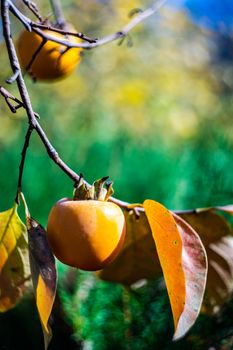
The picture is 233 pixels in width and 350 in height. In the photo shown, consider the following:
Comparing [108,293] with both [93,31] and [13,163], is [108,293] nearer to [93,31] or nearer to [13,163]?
[13,163]

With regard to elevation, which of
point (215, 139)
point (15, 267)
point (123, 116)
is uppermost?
point (123, 116)

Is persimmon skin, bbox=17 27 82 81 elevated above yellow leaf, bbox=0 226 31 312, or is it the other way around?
persimmon skin, bbox=17 27 82 81

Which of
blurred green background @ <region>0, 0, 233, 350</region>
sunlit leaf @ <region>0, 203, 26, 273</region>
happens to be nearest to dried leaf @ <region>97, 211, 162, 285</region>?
blurred green background @ <region>0, 0, 233, 350</region>

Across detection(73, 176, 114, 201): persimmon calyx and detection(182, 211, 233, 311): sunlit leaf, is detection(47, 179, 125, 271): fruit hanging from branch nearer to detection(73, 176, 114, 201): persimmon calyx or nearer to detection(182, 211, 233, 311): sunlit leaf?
detection(73, 176, 114, 201): persimmon calyx

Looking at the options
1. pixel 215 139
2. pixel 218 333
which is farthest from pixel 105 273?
pixel 215 139

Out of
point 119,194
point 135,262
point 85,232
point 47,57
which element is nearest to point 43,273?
point 85,232

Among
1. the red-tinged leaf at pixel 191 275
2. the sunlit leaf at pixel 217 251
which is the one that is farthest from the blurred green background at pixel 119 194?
the red-tinged leaf at pixel 191 275
